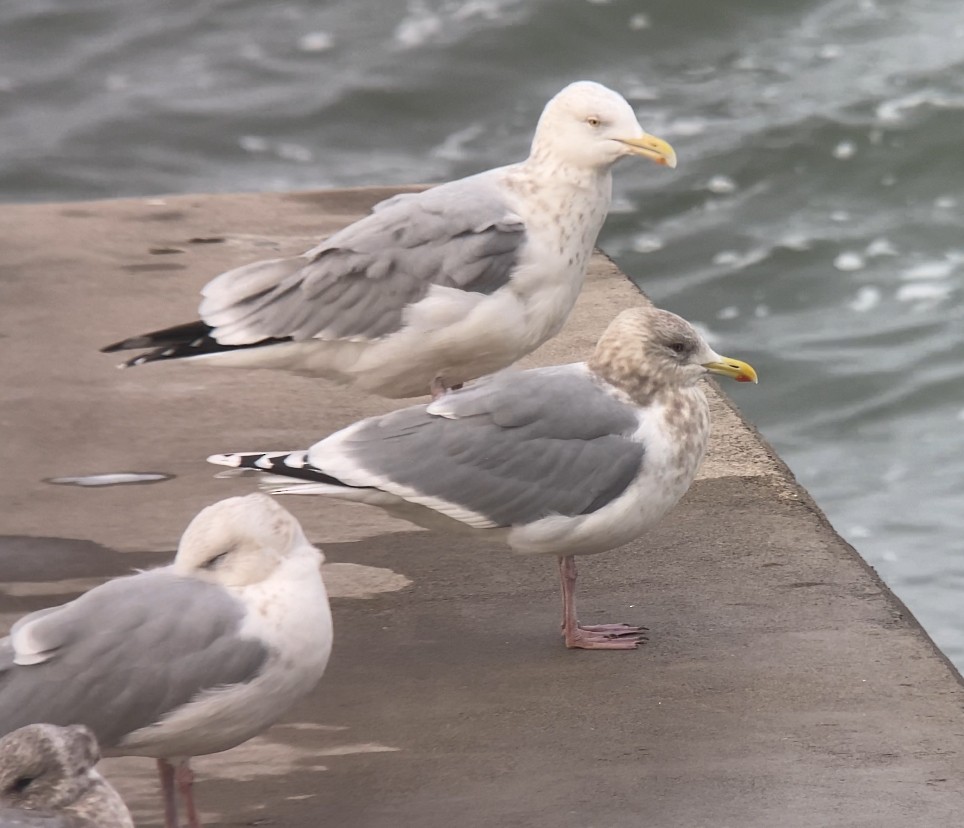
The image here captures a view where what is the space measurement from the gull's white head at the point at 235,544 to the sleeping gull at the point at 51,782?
1.54 ft

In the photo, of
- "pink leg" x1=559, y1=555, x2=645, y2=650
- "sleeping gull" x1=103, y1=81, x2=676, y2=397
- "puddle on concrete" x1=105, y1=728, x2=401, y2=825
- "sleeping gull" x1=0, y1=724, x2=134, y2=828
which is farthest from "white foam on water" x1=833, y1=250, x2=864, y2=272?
"sleeping gull" x1=0, y1=724, x2=134, y2=828

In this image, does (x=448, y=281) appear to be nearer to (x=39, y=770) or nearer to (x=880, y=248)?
(x=39, y=770)

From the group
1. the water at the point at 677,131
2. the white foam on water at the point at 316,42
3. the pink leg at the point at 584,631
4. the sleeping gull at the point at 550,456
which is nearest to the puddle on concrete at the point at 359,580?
the sleeping gull at the point at 550,456

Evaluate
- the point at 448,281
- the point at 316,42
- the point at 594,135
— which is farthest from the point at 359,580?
the point at 316,42

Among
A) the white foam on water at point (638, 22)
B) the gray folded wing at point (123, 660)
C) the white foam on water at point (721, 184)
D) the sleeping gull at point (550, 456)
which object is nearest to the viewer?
the gray folded wing at point (123, 660)

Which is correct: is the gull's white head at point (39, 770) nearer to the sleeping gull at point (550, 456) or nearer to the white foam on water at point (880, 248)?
the sleeping gull at point (550, 456)

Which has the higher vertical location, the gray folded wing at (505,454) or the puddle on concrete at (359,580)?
the gray folded wing at (505,454)

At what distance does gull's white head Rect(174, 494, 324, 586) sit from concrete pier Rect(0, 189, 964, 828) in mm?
474

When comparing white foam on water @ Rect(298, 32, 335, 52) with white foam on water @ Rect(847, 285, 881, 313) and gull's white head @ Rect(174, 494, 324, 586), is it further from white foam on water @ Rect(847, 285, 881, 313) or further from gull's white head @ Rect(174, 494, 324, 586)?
gull's white head @ Rect(174, 494, 324, 586)

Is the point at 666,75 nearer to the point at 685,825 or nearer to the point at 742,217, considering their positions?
the point at 742,217

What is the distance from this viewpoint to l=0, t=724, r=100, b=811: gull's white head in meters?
2.62

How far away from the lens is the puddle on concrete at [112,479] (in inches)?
185

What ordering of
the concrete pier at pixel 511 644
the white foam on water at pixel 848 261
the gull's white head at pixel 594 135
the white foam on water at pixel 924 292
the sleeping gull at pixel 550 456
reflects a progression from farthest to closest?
1. the white foam on water at pixel 848 261
2. the white foam on water at pixel 924 292
3. the gull's white head at pixel 594 135
4. the sleeping gull at pixel 550 456
5. the concrete pier at pixel 511 644

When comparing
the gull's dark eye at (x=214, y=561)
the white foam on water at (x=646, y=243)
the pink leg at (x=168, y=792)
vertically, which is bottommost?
the white foam on water at (x=646, y=243)
